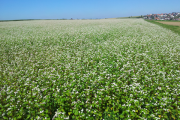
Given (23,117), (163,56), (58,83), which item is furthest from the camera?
(163,56)

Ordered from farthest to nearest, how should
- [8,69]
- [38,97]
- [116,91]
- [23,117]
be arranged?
[8,69] < [116,91] < [38,97] < [23,117]

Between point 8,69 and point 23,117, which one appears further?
point 8,69

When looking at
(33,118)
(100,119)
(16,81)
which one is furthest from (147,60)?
(16,81)

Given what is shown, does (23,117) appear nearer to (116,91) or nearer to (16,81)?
(16,81)

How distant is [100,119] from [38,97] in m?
2.59

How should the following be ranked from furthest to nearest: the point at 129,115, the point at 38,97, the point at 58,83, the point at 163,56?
the point at 163,56
the point at 58,83
the point at 38,97
the point at 129,115


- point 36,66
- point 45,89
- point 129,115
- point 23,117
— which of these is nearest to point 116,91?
point 129,115

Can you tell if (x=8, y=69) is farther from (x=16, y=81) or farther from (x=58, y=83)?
(x=58, y=83)

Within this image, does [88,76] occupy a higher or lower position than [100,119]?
higher

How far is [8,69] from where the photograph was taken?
26.6 feet

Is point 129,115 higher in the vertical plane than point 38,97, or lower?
lower

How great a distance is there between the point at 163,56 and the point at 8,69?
11.5 metres

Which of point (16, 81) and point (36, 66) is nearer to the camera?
point (16, 81)

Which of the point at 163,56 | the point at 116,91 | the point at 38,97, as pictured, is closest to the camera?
the point at 38,97
